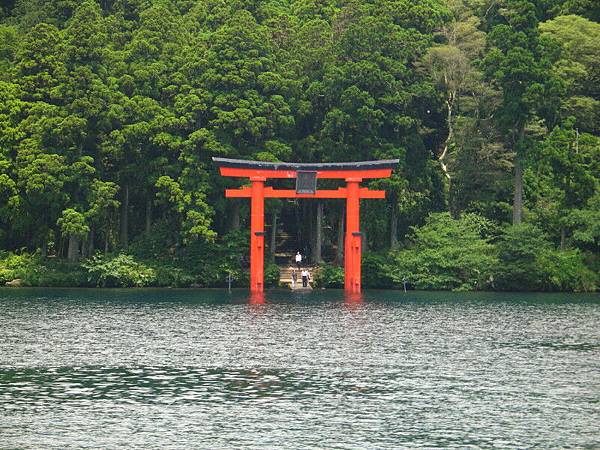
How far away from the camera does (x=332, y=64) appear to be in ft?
222

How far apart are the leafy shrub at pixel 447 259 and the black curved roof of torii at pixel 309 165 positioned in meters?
4.74

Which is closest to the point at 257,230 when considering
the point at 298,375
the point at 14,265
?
the point at 14,265

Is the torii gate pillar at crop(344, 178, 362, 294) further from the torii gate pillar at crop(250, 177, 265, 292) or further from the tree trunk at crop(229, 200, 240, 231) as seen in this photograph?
the tree trunk at crop(229, 200, 240, 231)

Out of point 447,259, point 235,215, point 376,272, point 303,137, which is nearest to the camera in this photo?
point 447,259

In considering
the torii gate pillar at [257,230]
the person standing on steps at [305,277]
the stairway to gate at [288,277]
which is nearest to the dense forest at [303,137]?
the stairway to gate at [288,277]

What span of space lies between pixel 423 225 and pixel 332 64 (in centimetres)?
1003

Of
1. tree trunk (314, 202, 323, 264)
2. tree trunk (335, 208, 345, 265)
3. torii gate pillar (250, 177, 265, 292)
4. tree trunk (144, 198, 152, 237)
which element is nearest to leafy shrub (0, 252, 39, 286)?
tree trunk (144, 198, 152, 237)

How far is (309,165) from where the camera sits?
61500mm

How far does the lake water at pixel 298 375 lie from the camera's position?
26125 millimetres

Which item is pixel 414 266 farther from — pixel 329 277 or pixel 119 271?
pixel 119 271

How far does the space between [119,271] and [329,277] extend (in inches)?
411

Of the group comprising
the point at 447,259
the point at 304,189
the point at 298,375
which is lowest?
the point at 298,375

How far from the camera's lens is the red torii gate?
61.2m

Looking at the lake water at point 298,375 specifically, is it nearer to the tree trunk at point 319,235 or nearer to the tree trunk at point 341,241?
the tree trunk at point 341,241
